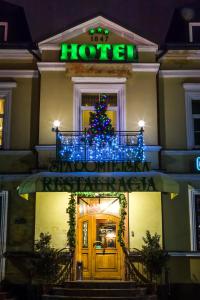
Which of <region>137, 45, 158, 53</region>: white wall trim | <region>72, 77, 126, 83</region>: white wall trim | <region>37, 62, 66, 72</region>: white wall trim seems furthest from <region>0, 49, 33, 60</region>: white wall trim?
<region>137, 45, 158, 53</region>: white wall trim

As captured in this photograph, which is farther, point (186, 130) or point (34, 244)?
point (186, 130)

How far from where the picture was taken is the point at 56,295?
47.4ft

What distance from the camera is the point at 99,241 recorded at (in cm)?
1723

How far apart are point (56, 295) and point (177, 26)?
1179 centimetres

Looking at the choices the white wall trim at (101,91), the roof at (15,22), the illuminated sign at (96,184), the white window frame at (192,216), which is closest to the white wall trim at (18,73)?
the roof at (15,22)

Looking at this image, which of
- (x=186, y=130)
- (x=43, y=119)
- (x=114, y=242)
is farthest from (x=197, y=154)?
(x=43, y=119)

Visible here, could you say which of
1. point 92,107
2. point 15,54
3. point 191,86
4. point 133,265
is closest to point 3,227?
point 133,265

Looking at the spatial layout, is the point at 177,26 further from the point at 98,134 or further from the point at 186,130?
the point at 98,134

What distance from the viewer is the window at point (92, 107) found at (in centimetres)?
1761

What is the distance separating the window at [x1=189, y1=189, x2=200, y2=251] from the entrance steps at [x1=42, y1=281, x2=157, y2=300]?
273 cm

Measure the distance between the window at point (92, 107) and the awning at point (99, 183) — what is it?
262 cm

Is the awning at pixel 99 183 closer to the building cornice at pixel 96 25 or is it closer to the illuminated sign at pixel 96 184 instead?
the illuminated sign at pixel 96 184

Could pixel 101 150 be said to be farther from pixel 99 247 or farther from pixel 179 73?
pixel 179 73

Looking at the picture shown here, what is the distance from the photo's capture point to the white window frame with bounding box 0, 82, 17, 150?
17438mm
